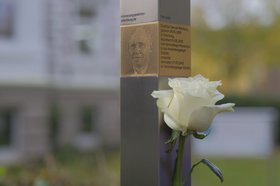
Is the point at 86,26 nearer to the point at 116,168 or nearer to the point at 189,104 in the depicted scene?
the point at 116,168

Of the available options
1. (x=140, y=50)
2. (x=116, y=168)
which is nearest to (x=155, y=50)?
(x=140, y=50)

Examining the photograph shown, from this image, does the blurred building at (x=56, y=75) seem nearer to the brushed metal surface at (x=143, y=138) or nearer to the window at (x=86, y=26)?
the window at (x=86, y=26)

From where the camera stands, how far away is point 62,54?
1216 cm

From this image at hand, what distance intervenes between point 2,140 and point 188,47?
9.88 meters

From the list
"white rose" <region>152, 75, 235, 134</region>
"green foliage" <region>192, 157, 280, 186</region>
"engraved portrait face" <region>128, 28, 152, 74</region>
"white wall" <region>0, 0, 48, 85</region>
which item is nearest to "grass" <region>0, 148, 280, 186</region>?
"green foliage" <region>192, 157, 280, 186</region>

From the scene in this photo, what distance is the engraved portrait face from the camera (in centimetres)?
175

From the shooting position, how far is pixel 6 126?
11.3 metres

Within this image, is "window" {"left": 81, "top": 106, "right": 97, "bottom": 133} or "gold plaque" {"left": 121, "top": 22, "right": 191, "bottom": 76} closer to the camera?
"gold plaque" {"left": 121, "top": 22, "right": 191, "bottom": 76}

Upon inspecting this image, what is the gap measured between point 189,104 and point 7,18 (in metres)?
10.3

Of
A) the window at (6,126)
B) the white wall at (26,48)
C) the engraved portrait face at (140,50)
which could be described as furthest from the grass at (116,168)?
the engraved portrait face at (140,50)

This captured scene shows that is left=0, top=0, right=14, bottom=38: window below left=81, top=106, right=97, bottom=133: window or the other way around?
the other way around

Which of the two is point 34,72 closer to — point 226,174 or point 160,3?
point 226,174

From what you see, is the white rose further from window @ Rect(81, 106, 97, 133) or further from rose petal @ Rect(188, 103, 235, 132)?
window @ Rect(81, 106, 97, 133)

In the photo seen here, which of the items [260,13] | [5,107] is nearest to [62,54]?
[5,107]
